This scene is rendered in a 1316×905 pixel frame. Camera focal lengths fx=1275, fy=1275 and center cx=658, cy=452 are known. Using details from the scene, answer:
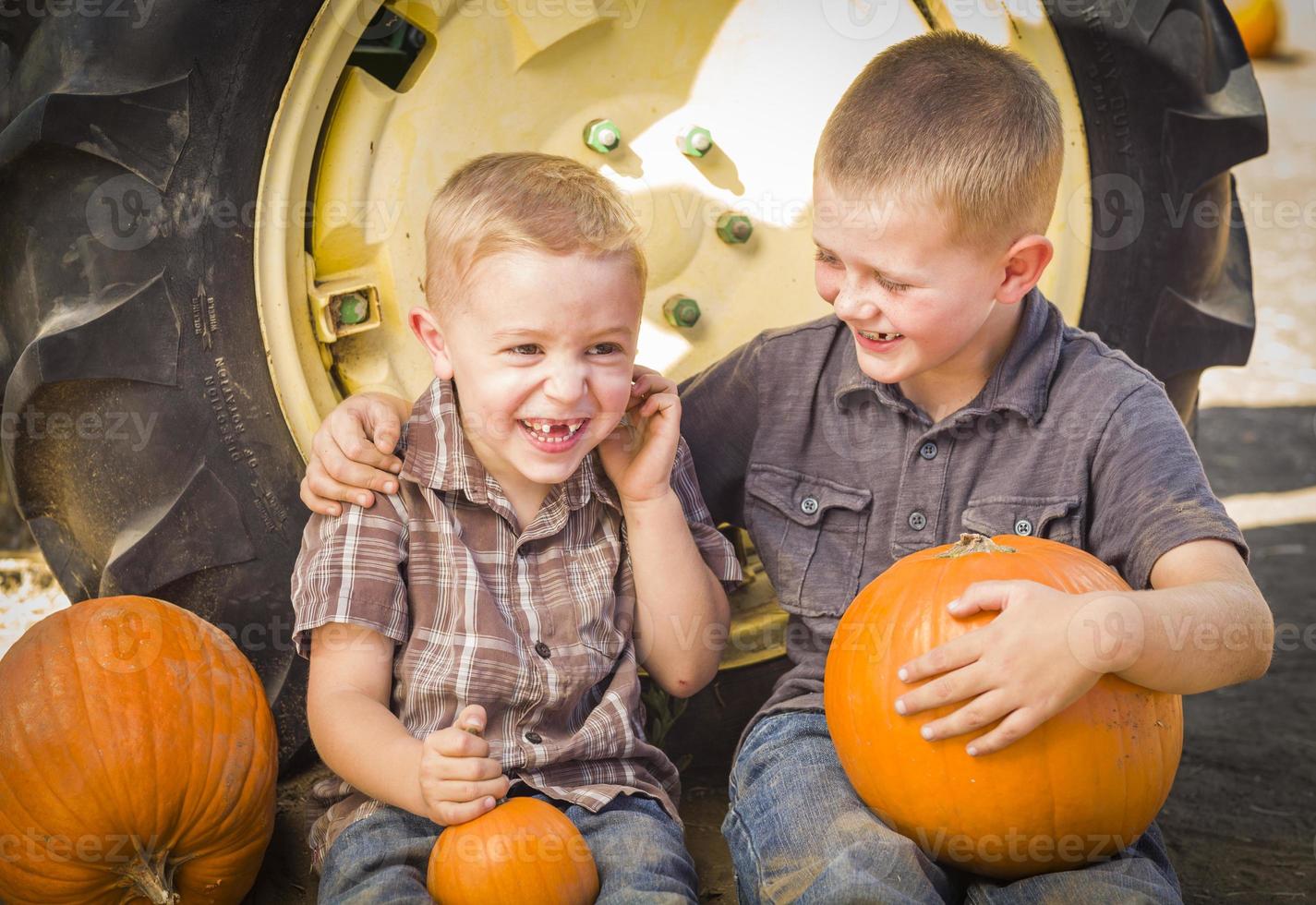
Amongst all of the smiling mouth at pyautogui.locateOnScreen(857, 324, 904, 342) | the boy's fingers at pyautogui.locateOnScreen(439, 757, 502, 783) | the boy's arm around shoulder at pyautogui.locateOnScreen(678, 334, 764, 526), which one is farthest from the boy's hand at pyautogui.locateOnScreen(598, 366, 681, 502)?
the boy's fingers at pyautogui.locateOnScreen(439, 757, 502, 783)

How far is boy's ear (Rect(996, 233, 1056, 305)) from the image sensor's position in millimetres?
2064

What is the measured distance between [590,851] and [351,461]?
0.71 metres

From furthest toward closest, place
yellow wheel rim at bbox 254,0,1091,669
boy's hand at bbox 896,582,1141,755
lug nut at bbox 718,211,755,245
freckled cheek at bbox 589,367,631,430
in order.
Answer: lug nut at bbox 718,211,755,245 → yellow wheel rim at bbox 254,0,1091,669 → freckled cheek at bbox 589,367,631,430 → boy's hand at bbox 896,582,1141,755

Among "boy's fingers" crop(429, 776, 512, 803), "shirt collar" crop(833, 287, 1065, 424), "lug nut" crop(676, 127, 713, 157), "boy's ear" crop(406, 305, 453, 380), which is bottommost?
"boy's fingers" crop(429, 776, 512, 803)

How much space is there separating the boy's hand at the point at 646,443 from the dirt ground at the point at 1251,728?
2.27ft

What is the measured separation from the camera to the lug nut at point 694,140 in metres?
2.57

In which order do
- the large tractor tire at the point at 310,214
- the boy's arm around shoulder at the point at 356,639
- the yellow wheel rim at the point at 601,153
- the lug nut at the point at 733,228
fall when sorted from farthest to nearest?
the lug nut at the point at 733,228
the yellow wheel rim at the point at 601,153
the large tractor tire at the point at 310,214
the boy's arm around shoulder at the point at 356,639

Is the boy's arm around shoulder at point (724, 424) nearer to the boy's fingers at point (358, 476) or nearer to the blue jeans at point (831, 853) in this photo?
the blue jeans at point (831, 853)

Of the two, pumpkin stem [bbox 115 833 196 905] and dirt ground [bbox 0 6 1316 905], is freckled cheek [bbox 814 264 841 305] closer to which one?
dirt ground [bbox 0 6 1316 905]

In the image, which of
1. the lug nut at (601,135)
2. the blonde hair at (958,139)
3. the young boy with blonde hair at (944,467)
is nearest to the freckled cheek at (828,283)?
the young boy with blonde hair at (944,467)

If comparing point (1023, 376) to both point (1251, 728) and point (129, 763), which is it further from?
point (129, 763)

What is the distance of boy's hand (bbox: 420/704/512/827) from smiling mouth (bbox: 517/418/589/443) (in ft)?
1.44

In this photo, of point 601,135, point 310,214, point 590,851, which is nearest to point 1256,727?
point 590,851

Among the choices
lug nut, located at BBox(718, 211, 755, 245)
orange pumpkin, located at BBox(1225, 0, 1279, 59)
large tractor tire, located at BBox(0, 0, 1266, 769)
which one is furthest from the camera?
orange pumpkin, located at BBox(1225, 0, 1279, 59)
